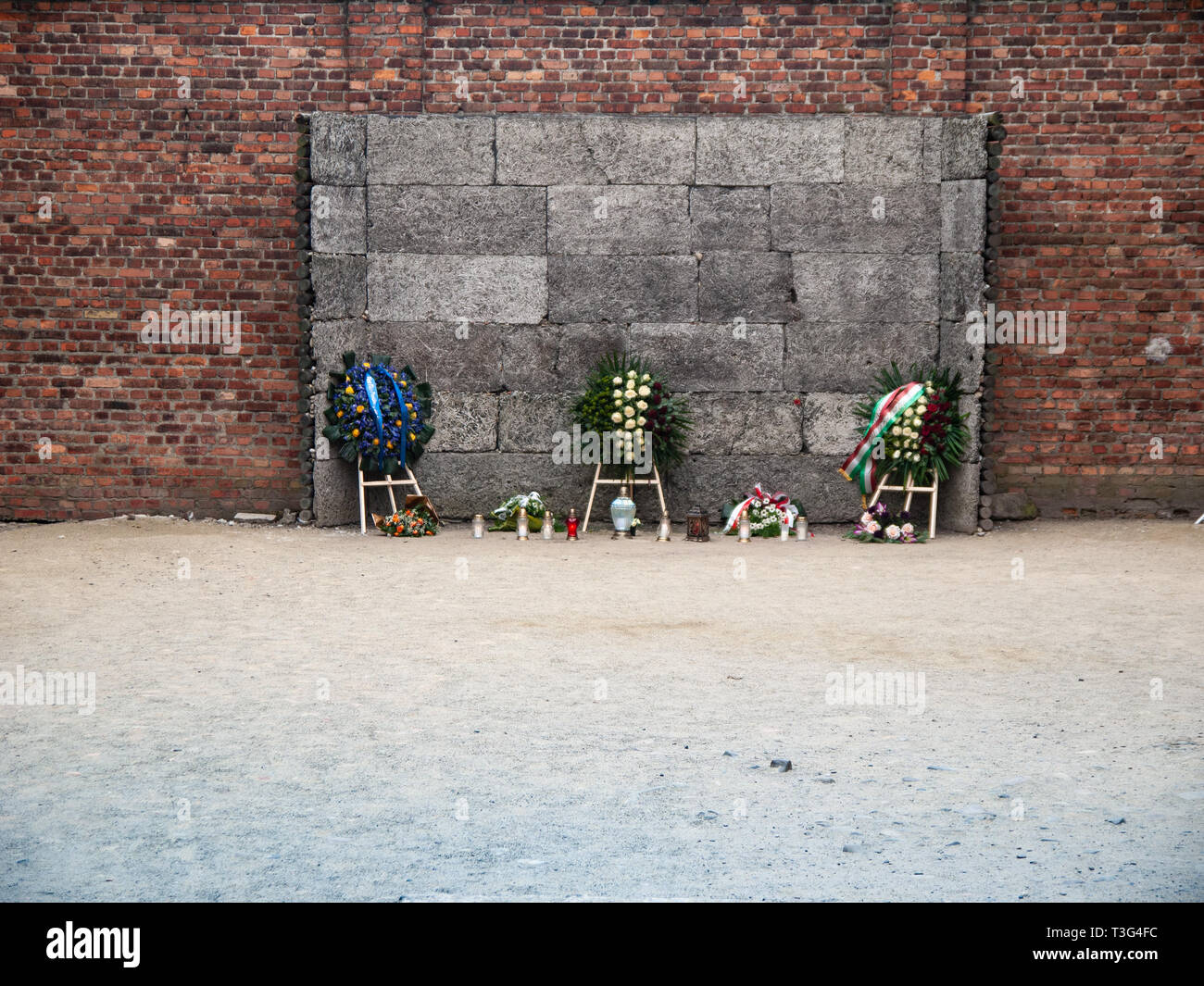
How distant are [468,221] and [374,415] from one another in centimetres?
175

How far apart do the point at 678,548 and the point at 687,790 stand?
207 inches

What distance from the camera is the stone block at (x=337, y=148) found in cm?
905

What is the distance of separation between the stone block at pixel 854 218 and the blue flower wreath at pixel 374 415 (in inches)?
126

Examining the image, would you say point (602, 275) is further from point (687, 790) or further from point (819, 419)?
point (687, 790)

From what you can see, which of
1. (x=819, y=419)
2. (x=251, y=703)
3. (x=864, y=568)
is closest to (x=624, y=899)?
(x=251, y=703)

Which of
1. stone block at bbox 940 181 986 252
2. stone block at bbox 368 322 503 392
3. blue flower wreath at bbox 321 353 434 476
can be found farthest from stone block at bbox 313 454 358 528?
stone block at bbox 940 181 986 252

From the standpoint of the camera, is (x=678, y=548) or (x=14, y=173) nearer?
(x=678, y=548)

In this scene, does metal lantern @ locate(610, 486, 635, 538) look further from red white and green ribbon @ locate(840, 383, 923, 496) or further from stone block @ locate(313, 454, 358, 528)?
stone block @ locate(313, 454, 358, 528)

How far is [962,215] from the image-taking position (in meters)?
9.14

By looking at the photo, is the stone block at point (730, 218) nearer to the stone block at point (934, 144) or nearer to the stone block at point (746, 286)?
the stone block at point (746, 286)

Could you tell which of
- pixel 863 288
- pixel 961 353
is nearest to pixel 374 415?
pixel 863 288

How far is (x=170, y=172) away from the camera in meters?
9.27

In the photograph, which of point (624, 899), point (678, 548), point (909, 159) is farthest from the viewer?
point (909, 159)

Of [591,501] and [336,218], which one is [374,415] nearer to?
[336,218]
